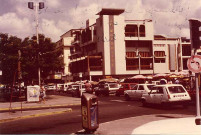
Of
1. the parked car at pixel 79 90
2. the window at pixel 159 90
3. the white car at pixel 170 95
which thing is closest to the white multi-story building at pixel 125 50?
the parked car at pixel 79 90

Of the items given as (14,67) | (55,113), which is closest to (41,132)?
(55,113)

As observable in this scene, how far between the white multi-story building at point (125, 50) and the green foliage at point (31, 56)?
27.0m

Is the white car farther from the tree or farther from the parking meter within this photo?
the tree

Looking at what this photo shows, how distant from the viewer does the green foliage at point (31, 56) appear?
35.6 meters

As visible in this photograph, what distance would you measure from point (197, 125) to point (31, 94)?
70.0 ft

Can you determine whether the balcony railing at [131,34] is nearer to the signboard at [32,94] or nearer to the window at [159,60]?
the window at [159,60]

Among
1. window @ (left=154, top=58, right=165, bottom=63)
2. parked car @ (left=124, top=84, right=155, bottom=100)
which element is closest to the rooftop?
window @ (left=154, top=58, right=165, bottom=63)

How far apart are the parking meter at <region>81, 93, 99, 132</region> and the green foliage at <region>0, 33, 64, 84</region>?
25.8 meters

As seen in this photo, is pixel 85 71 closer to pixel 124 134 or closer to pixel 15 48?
pixel 15 48

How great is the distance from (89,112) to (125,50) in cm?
5654

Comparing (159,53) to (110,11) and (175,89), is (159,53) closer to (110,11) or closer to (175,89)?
(110,11)

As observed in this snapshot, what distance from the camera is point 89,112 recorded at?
9891mm

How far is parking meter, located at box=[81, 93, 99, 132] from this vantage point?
9.89m

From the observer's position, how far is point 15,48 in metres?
37.8
